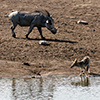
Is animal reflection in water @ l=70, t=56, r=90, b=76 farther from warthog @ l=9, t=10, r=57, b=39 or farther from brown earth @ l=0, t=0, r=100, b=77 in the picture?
warthog @ l=9, t=10, r=57, b=39

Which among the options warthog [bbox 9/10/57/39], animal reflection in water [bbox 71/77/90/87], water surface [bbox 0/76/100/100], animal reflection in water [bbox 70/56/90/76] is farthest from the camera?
warthog [bbox 9/10/57/39]

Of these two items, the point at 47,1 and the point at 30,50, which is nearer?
the point at 30,50

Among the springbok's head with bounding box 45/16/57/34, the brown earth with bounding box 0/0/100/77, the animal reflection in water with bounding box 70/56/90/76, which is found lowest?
the brown earth with bounding box 0/0/100/77

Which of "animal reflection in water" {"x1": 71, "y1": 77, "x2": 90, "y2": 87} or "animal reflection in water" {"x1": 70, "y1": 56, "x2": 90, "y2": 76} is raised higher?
"animal reflection in water" {"x1": 70, "y1": 56, "x2": 90, "y2": 76}

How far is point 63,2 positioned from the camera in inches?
1184

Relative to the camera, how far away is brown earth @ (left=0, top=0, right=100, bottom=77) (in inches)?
679

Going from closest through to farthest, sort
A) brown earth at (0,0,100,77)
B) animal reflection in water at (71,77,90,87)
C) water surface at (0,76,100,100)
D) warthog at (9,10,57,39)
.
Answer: water surface at (0,76,100,100)
animal reflection in water at (71,77,90,87)
brown earth at (0,0,100,77)
warthog at (9,10,57,39)

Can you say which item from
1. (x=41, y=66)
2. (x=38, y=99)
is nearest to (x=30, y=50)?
(x=41, y=66)

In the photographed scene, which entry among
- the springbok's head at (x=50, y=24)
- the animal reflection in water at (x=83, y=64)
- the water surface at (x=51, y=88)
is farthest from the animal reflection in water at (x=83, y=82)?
the springbok's head at (x=50, y=24)

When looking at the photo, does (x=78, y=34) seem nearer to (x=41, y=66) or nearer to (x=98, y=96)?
(x=41, y=66)

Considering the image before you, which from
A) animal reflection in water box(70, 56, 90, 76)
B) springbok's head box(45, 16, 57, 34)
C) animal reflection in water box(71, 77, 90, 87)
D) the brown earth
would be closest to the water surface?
animal reflection in water box(71, 77, 90, 87)

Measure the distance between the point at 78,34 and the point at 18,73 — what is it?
6.78m

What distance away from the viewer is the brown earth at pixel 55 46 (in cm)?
1725

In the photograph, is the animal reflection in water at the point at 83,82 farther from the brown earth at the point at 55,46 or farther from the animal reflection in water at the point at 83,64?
the brown earth at the point at 55,46
